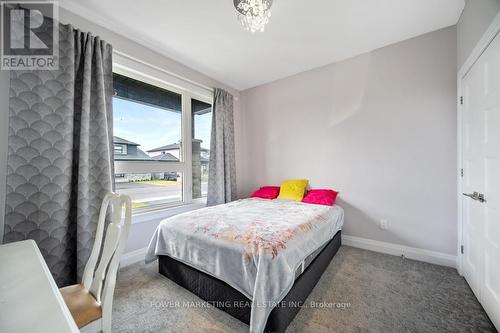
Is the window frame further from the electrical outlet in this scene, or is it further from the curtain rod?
the electrical outlet

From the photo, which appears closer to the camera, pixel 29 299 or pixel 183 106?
pixel 29 299

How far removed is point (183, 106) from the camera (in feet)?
9.96

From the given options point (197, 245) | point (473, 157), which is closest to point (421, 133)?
point (473, 157)

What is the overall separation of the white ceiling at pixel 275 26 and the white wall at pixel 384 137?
32 centimetres

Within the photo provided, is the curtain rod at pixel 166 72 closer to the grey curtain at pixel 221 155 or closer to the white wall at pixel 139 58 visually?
the white wall at pixel 139 58

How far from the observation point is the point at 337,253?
8.27 feet

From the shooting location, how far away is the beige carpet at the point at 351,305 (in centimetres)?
138

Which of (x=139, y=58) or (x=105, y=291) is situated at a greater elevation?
(x=139, y=58)

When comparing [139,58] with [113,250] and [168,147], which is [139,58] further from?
[113,250]

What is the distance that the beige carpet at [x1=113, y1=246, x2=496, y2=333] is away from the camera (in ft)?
4.53

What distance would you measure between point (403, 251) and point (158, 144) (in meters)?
3.47

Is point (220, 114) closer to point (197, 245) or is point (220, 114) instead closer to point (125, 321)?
point (197, 245)

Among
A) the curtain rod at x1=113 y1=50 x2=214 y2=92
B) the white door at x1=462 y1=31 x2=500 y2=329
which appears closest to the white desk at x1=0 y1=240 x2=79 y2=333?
the curtain rod at x1=113 y1=50 x2=214 y2=92

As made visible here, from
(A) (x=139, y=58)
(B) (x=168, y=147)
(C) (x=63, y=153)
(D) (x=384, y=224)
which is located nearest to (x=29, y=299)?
(C) (x=63, y=153)
